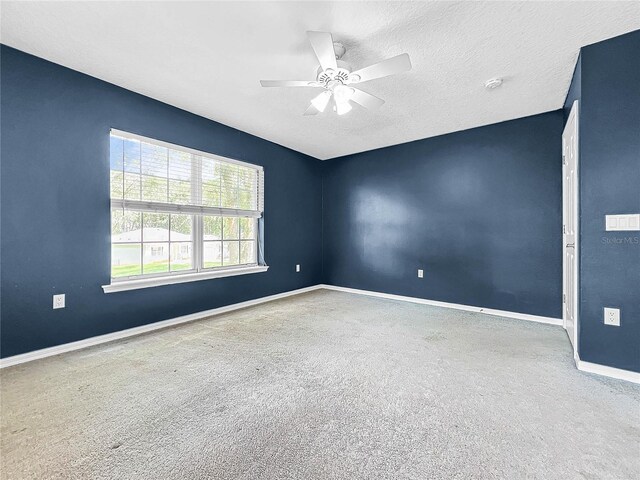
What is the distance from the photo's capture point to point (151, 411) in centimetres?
161

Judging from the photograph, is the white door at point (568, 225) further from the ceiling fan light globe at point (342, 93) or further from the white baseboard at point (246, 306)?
the ceiling fan light globe at point (342, 93)

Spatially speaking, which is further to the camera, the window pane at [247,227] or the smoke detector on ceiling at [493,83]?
the window pane at [247,227]

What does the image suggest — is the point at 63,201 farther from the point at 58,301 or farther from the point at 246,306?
the point at 246,306

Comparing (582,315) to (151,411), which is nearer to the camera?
(151,411)

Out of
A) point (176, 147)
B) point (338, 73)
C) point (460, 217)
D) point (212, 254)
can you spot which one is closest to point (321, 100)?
point (338, 73)

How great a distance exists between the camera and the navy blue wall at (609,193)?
1969 millimetres

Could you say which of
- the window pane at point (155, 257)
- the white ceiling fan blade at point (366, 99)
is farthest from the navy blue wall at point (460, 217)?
the window pane at point (155, 257)

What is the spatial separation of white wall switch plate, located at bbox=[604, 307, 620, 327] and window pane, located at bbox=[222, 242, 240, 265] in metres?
3.83

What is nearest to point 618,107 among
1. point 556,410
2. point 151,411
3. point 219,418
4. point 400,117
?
point 400,117

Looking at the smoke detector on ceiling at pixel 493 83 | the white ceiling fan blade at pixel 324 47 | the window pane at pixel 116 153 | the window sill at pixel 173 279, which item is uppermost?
the smoke detector on ceiling at pixel 493 83

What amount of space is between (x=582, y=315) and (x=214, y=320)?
11.4 feet

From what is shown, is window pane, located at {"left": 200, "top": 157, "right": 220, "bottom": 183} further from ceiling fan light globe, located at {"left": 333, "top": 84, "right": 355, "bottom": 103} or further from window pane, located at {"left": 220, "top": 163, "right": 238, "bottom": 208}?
ceiling fan light globe, located at {"left": 333, "top": 84, "right": 355, "bottom": 103}

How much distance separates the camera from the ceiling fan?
5.85 ft

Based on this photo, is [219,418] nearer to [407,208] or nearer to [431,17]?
[431,17]
